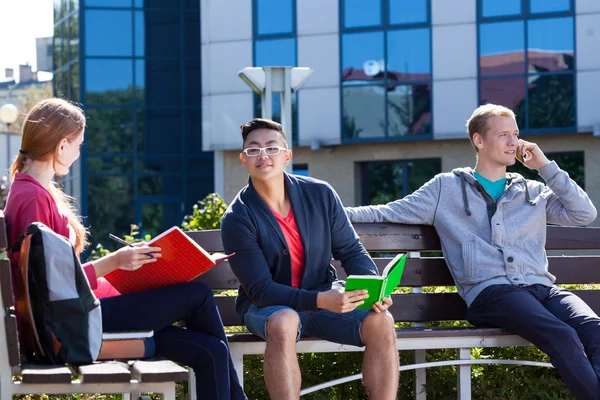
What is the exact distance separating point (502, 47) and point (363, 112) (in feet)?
13.0

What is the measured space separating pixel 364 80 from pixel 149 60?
713 centimetres

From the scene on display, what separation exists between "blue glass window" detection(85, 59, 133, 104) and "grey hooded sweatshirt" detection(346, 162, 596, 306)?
2656 centimetres

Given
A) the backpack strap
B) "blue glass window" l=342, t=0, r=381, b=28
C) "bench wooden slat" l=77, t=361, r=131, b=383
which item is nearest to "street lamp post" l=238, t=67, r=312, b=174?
the backpack strap

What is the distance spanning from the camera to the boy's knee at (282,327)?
4.38 meters

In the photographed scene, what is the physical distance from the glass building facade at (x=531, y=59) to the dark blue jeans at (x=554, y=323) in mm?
21996

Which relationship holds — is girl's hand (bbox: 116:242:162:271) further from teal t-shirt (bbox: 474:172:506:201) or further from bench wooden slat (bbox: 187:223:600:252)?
teal t-shirt (bbox: 474:172:506:201)

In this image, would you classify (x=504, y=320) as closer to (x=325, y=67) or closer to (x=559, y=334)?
(x=559, y=334)

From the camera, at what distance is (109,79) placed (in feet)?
103

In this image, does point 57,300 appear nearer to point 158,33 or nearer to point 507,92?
point 507,92

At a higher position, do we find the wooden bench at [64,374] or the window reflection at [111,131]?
the window reflection at [111,131]

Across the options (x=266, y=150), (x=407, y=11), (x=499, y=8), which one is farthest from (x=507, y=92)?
(x=266, y=150)

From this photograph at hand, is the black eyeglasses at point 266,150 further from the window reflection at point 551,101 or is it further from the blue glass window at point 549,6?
the blue glass window at point 549,6

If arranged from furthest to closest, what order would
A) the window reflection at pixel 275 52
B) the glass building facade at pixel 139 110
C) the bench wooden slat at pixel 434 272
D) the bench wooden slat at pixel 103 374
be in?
the glass building facade at pixel 139 110 < the window reflection at pixel 275 52 < the bench wooden slat at pixel 434 272 < the bench wooden slat at pixel 103 374

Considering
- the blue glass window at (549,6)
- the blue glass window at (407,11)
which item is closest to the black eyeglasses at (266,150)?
the blue glass window at (549,6)
